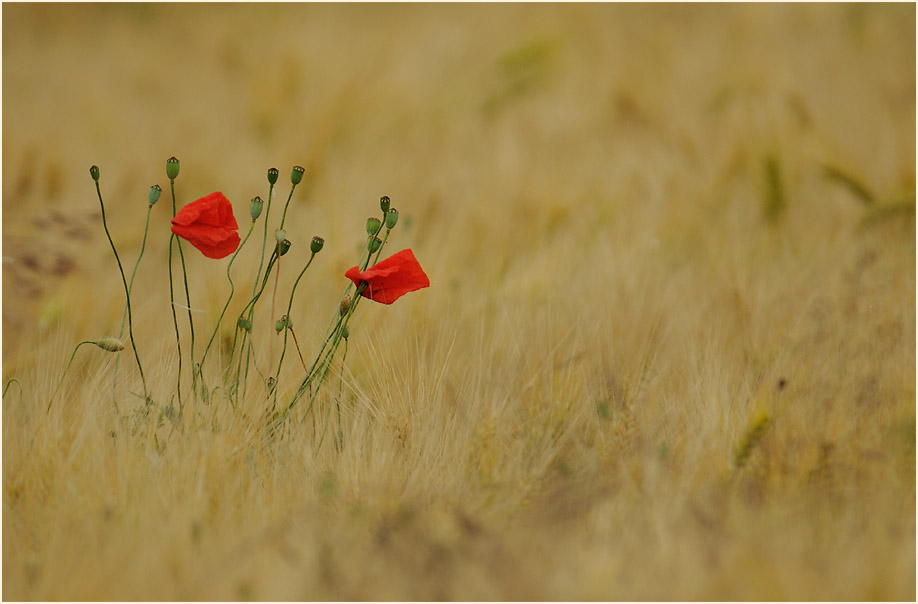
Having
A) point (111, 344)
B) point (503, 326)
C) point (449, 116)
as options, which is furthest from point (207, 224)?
point (449, 116)

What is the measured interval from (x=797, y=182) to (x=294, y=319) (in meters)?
1.35

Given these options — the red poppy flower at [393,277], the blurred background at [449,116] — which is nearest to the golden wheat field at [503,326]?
the blurred background at [449,116]

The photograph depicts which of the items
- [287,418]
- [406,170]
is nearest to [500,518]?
[287,418]

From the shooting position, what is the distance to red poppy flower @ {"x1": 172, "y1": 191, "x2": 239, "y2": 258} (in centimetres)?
88

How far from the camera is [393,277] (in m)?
0.90

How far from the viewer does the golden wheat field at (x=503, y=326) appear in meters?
0.79

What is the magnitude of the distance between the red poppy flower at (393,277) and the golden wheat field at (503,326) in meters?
0.17

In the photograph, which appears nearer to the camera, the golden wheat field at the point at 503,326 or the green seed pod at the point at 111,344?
the golden wheat field at the point at 503,326

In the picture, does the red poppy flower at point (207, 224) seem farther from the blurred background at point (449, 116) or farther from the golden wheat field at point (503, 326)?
the blurred background at point (449, 116)

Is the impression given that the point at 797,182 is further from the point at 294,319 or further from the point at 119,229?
the point at 119,229

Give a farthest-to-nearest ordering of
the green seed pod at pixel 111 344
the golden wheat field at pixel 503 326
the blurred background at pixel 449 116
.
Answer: the blurred background at pixel 449 116
the green seed pod at pixel 111 344
the golden wheat field at pixel 503 326

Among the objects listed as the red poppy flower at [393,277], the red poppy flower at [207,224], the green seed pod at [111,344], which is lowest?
the green seed pod at [111,344]

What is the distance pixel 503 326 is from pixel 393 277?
36 cm

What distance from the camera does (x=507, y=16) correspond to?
2.98 metres
